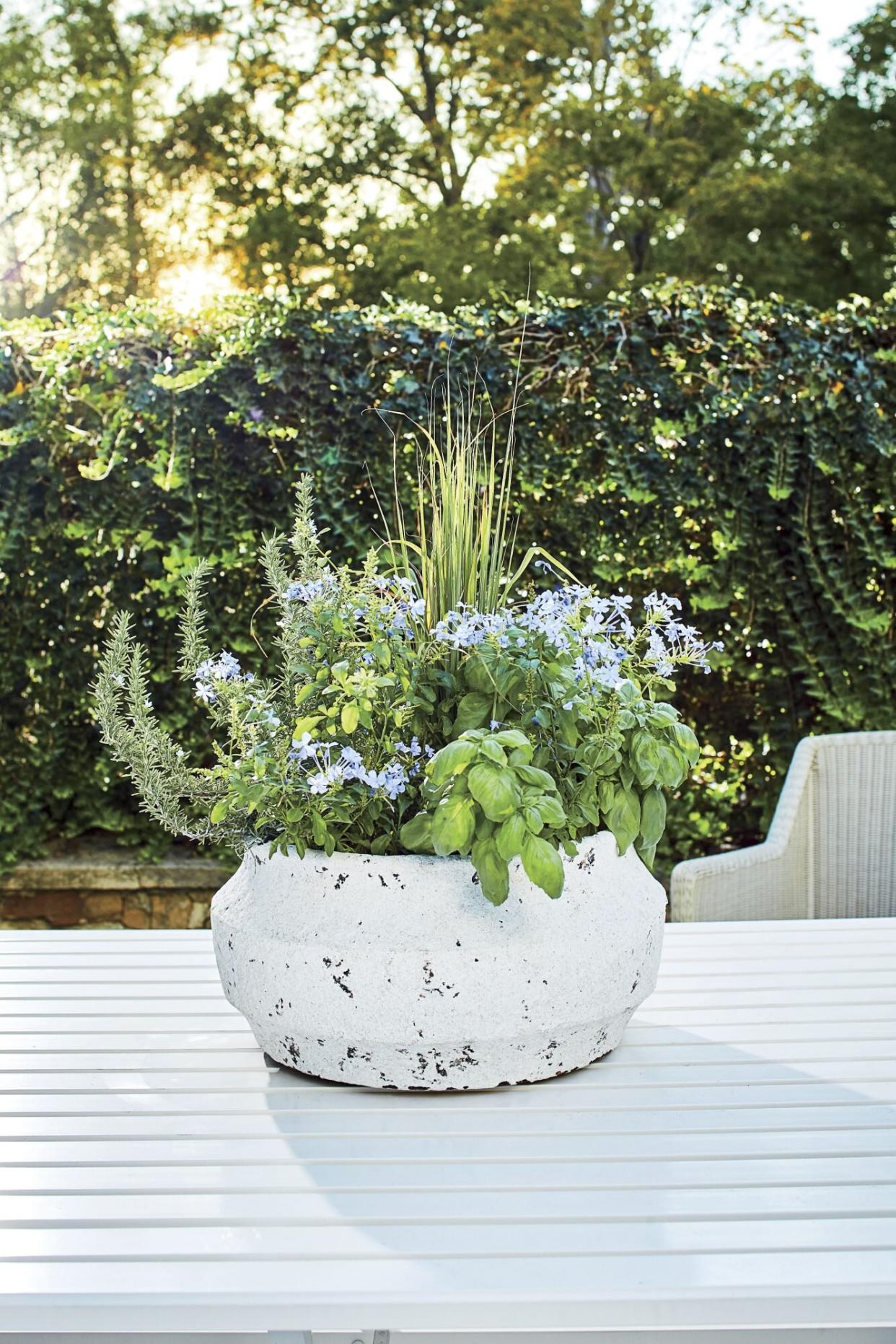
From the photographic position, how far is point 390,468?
11.5 ft

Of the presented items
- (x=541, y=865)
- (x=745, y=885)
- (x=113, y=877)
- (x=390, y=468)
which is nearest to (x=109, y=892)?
(x=113, y=877)

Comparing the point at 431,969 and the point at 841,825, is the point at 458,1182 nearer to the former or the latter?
the point at 431,969

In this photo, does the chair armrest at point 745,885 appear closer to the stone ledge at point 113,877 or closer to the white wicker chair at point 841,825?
the white wicker chair at point 841,825

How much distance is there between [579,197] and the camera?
421 inches

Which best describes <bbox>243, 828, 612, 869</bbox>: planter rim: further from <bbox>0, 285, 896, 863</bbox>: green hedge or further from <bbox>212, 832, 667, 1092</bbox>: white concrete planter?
<bbox>0, 285, 896, 863</bbox>: green hedge

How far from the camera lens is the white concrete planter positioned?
4.09 feet

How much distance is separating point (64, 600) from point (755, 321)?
7.06ft

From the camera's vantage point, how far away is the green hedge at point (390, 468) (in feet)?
11.2

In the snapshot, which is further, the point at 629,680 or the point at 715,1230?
the point at 629,680

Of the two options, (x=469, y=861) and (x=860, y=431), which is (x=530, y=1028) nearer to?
(x=469, y=861)

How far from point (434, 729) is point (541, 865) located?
29 cm

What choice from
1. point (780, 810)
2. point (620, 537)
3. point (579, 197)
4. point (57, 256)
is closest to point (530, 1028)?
point (780, 810)

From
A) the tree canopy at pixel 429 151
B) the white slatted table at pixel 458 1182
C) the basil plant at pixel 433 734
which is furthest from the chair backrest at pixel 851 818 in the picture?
the tree canopy at pixel 429 151

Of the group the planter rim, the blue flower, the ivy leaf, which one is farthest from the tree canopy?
the ivy leaf
